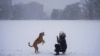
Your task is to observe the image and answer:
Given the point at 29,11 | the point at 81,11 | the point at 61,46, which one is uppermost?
the point at 29,11

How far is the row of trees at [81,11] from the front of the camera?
7609mm

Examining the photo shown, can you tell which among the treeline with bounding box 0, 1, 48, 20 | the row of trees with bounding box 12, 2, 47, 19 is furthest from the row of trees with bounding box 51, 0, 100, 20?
the treeline with bounding box 0, 1, 48, 20

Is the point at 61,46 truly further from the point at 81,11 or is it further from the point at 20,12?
the point at 20,12

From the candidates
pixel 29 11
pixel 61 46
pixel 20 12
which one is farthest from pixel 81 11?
pixel 61 46

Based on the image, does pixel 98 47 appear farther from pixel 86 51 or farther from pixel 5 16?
pixel 5 16

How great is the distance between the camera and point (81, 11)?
8500 mm

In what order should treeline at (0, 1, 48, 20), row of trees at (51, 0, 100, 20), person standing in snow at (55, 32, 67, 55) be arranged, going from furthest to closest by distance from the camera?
treeline at (0, 1, 48, 20), row of trees at (51, 0, 100, 20), person standing in snow at (55, 32, 67, 55)

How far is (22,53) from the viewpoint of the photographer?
411cm

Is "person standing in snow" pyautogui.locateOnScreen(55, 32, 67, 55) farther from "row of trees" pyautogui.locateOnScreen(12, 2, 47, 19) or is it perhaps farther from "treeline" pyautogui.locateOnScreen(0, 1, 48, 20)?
"treeline" pyautogui.locateOnScreen(0, 1, 48, 20)

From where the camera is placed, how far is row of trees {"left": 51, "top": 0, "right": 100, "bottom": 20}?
761 centimetres

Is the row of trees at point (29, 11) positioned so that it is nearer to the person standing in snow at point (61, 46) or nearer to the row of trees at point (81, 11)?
the row of trees at point (81, 11)

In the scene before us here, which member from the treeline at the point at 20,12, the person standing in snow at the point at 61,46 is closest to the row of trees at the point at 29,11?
the treeline at the point at 20,12

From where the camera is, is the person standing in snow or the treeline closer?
the person standing in snow

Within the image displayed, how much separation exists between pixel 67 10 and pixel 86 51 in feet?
13.6
